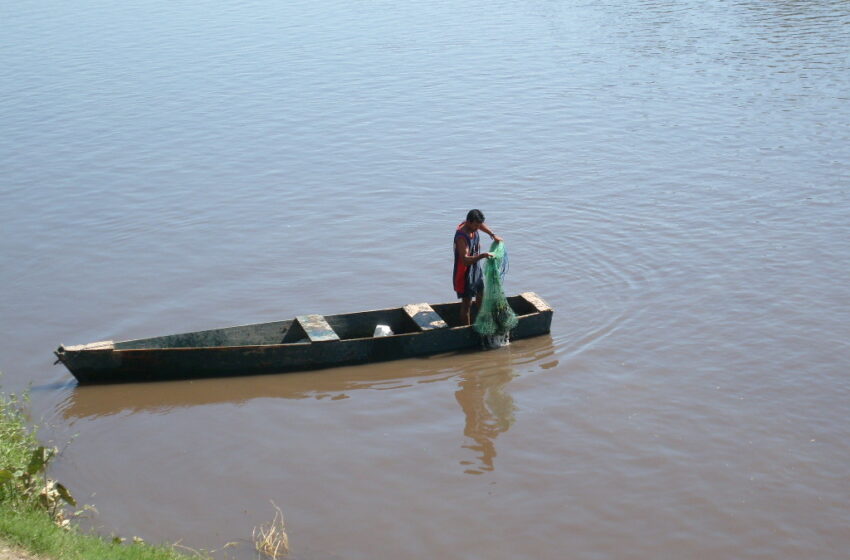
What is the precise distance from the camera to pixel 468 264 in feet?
31.4

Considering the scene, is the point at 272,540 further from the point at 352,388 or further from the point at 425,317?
the point at 425,317

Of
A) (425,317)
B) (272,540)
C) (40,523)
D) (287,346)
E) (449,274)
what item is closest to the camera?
(40,523)

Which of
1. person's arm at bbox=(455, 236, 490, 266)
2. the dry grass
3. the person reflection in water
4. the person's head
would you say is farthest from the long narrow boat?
the dry grass

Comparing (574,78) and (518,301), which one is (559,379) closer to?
(518,301)

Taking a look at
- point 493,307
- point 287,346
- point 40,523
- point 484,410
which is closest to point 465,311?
point 493,307

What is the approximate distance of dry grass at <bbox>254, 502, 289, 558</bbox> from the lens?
6.64 m

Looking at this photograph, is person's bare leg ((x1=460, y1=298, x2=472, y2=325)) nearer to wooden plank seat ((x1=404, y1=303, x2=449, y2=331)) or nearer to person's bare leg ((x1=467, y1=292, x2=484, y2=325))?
person's bare leg ((x1=467, y1=292, x2=484, y2=325))

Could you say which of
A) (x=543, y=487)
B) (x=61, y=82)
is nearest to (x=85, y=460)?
(x=543, y=487)

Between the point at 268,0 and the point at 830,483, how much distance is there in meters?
30.0

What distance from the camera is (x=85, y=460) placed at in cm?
805

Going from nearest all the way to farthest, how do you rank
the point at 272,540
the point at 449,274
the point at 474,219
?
the point at 272,540 < the point at 474,219 < the point at 449,274

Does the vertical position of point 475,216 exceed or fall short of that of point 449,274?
it exceeds it

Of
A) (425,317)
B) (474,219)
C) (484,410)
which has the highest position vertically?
(474,219)

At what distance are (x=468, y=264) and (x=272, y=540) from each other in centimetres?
378
